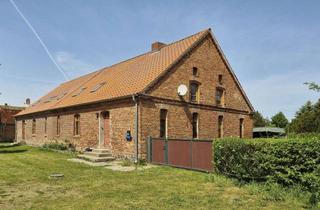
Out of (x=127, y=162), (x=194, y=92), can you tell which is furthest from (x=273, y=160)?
(x=194, y=92)

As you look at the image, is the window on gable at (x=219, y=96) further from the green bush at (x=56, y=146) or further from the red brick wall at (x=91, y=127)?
the green bush at (x=56, y=146)

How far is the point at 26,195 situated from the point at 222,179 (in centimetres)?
636

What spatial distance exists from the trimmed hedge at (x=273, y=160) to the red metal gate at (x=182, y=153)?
1.50 metres

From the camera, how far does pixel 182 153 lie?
607 inches

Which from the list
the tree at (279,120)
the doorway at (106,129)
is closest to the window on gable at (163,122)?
the doorway at (106,129)

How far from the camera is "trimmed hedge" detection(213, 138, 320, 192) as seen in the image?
8.99 metres

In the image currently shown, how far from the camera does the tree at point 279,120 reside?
64.1m

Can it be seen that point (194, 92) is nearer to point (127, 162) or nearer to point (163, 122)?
point (163, 122)

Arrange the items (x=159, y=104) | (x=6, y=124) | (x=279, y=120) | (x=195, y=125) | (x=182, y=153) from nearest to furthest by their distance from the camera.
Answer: (x=182, y=153), (x=159, y=104), (x=195, y=125), (x=6, y=124), (x=279, y=120)

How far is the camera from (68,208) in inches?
318

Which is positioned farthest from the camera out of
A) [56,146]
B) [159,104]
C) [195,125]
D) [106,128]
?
[56,146]

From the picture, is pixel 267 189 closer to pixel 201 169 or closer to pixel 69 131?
pixel 201 169

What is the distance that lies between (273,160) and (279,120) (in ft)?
192

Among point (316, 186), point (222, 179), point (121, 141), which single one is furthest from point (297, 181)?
point (121, 141)
